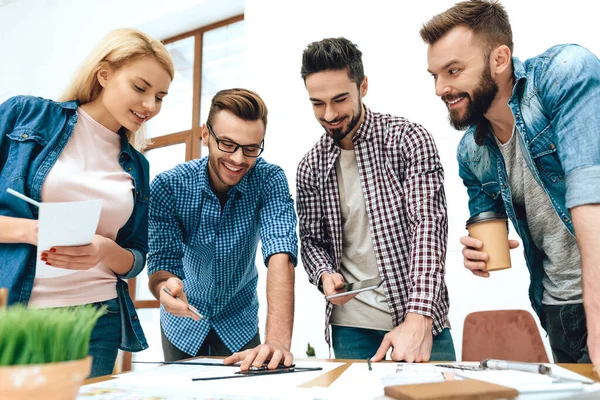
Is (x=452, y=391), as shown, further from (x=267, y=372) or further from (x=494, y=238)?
(x=494, y=238)

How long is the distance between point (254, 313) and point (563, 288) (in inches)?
38.5

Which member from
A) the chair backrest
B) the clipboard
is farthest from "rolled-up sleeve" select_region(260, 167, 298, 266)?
the chair backrest

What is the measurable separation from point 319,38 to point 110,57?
253 centimetres

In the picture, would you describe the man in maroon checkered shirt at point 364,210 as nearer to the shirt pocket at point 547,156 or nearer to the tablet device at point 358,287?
the tablet device at point 358,287

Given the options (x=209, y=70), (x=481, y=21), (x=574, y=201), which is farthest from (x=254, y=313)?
(x=209, y=70)

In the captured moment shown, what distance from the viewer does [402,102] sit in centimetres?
325

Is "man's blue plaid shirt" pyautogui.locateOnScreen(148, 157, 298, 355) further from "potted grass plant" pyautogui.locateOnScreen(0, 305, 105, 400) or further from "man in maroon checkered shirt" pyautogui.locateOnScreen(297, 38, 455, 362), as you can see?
"potted grass plant" pyautogui.locateOnScreen(0, 305, 105, 400)

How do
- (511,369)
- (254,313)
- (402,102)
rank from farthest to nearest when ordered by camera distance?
1. (402,102)
2. (254,313)
3. (511,369)

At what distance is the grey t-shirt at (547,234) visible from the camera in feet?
Result: 4.06

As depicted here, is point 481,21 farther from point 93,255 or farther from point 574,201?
point 93,255

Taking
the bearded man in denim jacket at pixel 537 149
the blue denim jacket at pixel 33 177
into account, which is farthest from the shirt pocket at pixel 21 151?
the bearded man in denim jacket at pixel 537 149

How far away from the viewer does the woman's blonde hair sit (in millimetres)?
1366

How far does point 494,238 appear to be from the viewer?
116 cm

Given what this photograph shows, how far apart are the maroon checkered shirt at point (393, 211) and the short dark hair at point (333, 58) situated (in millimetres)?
164
